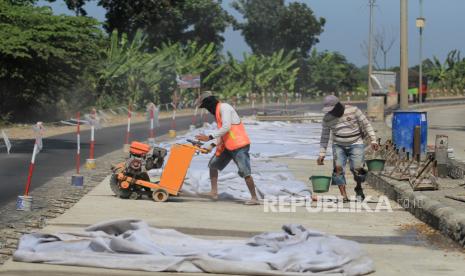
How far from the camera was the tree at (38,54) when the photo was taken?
3312 centimetres

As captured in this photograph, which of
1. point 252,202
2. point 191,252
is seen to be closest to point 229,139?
point 252,202

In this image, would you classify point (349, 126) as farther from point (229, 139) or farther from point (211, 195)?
point (211, 195)

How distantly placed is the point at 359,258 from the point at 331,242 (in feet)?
1.56

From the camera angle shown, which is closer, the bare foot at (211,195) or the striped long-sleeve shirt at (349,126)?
the striped long-sleeve shirt at (349,126)

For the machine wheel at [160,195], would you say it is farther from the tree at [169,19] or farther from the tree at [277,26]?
the tree at [277,26]

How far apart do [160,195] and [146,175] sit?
1.24ft

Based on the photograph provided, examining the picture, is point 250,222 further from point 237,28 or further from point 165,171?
point 237,28

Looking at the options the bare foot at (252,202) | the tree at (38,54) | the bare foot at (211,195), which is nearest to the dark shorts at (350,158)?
the bare foot at (252,202)

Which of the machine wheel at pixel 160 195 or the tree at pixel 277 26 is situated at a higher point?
the tree at pixel 277 26

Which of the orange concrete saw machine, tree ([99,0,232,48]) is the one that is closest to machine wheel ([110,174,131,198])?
the orange concrete saw machine

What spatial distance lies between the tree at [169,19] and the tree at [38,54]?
67.1 ft

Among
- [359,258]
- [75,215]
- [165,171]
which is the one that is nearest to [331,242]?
[359,258]

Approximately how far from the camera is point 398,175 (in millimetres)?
15656

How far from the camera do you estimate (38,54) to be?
3400 cm
